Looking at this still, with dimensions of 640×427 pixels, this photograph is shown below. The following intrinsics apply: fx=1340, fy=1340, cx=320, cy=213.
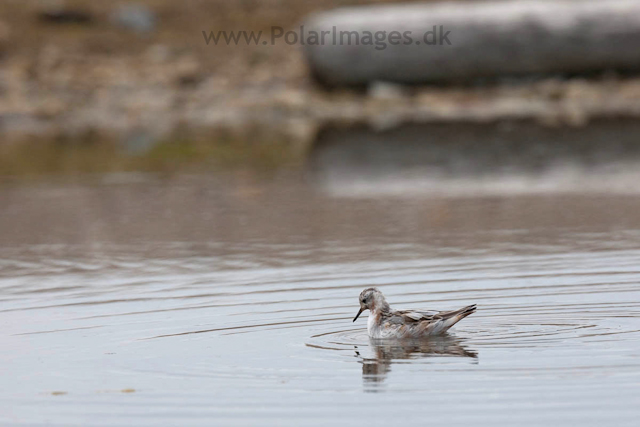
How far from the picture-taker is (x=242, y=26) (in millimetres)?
31719

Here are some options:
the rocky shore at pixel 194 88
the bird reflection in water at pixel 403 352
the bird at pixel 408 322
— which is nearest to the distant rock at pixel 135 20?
the rocky shore at pixel 194 88

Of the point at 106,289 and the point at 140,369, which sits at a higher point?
the point at 106,289

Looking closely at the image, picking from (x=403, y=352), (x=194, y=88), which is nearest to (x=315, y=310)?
(x=403, y=352)

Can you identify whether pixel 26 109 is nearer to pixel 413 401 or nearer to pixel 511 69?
pixel 511 69

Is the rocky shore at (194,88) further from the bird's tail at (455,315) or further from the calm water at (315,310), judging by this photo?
the bird's tail at (455,315)

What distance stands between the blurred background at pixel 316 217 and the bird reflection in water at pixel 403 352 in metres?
0.03

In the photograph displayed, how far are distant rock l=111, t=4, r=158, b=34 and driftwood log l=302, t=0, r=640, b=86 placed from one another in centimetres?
689

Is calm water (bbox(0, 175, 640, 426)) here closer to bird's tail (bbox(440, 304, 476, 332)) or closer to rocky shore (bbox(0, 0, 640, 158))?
bird's tail (bbox(440, 304, 476, 332))

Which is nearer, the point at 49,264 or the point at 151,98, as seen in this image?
the point at 49,264

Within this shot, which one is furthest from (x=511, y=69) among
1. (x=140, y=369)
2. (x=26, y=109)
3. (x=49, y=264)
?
(x=140, y=369)

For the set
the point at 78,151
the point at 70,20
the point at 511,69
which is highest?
the point at 70,20

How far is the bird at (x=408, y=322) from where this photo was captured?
319 inches

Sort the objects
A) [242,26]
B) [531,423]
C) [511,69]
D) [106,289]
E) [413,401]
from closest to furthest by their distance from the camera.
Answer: [531,423] < [413,401] < [106,289] < [511,69] < [242,26]

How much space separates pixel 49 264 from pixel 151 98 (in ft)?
56.6
